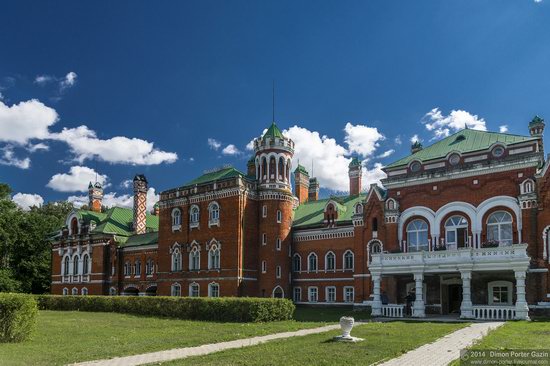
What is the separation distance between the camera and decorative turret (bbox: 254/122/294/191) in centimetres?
4638

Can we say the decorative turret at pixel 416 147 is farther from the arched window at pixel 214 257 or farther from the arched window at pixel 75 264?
the arched window at pixel 75 264

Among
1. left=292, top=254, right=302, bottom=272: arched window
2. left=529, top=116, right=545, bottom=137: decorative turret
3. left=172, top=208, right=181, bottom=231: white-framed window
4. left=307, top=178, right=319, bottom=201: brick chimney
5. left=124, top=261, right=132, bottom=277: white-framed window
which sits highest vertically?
left=529, top=116, right=545, bottom=137: decorative turret

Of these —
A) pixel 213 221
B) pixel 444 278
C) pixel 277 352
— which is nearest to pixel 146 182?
pixel 213 221

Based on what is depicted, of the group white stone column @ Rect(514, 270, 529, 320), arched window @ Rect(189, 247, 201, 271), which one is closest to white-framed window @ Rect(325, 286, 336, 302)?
arched window @ Rect(189, 247, 201, 271)

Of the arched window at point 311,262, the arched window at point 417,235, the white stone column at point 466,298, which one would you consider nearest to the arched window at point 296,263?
the arched window at point 311,262

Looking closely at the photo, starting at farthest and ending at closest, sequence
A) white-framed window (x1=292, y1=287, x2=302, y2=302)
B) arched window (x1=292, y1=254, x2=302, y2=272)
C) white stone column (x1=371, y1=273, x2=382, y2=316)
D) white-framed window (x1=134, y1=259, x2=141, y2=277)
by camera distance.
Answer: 1. white-framed window (x1=134, y1=259, x2=141, y2=277)
2. arched window (x1=292, y1=254, x2=302, y2=272)
3. white-framed window (x1=292, y1=287, x2=302, y2=302)
4. white stone column (x1=371, y1=273, x2=382, y2=316)

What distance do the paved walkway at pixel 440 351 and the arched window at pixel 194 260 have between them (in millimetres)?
29496

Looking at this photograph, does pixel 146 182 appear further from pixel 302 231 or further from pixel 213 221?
pixel 302 231

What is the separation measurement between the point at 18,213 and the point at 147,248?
734 inches

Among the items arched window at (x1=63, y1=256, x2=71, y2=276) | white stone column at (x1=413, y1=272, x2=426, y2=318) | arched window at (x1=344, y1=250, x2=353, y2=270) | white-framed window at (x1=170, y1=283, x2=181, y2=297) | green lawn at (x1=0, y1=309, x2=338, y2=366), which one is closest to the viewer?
green lawn at (x1=0, y1=309, x2=338, y2=366)

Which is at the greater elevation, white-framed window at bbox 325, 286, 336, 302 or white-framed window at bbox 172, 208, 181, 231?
white-framed window at bbox 172, 208, 181, 231

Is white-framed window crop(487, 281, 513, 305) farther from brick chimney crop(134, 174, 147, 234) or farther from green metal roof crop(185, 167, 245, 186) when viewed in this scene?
brick chimney crop(134, 174, 147, 234)

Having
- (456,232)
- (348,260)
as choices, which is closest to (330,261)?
(348,260)

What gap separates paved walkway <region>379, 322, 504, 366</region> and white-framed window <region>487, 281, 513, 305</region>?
1231cm
